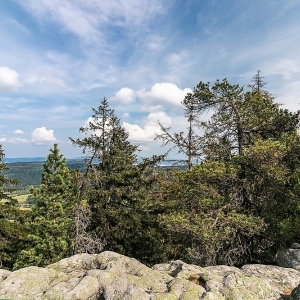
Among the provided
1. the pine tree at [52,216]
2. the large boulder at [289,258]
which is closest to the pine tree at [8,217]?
the pine tree at [52,216]

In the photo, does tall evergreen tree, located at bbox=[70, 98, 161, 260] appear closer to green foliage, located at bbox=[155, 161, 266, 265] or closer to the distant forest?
the distant forest

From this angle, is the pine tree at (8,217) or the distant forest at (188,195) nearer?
the distant forest at (188,195)

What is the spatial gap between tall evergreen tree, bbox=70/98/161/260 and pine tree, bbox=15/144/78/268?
1.72m

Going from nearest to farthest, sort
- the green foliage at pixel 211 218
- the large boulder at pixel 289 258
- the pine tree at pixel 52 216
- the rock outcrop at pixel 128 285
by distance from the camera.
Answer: the rock outcrop at pixel 128 285 → the large boulder at pixel 289 258 → the green foliage at pixel 211 218 → the pine tree at pixel 52 216

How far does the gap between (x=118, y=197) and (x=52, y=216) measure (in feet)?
15.8

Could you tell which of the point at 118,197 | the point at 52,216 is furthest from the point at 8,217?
the point at 118,197

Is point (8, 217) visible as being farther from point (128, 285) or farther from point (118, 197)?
point (128, 285)

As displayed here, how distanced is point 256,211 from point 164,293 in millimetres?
9069

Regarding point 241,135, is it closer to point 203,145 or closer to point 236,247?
point 203,145

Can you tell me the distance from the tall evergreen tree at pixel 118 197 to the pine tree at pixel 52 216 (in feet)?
5.63

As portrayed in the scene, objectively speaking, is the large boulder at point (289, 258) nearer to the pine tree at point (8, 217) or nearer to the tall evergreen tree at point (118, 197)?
the tall evergreen tree at point (118, 197)

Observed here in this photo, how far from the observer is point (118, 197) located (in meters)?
19.3

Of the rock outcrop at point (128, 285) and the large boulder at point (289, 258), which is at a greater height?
the rock outcrop at point (128, 285)

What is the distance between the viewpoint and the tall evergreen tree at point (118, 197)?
18684mm
